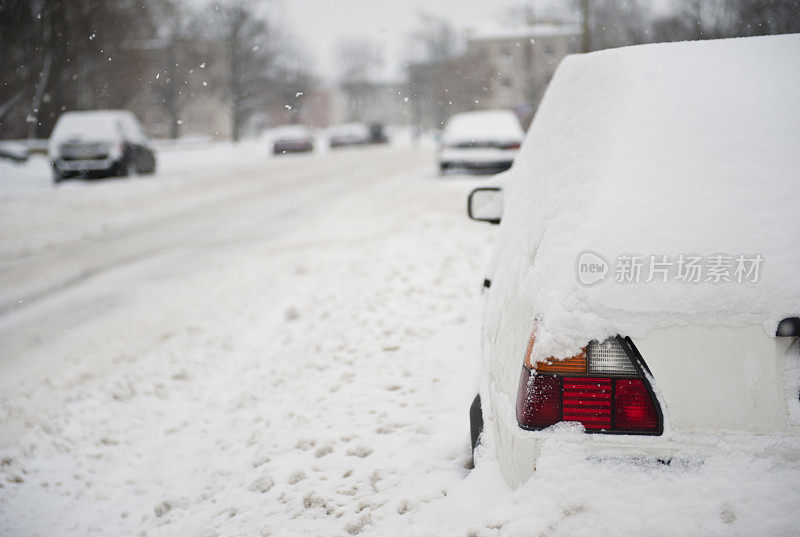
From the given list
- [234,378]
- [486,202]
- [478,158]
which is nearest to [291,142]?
[478,158]

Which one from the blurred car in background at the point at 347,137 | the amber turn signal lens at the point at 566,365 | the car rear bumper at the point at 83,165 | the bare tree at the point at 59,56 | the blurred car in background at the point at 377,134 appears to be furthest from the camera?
the blurred car in background at the point at 377,134

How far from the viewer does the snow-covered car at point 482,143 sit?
15955 millimetres

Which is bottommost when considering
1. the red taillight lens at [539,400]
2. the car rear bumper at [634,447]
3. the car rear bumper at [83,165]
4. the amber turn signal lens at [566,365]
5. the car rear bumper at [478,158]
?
the car rear bumper at [634,447]

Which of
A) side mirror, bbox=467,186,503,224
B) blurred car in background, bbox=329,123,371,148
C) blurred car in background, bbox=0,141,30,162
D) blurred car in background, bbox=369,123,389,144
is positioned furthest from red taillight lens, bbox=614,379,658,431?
blurred car in background, bbox=369,123,389,144

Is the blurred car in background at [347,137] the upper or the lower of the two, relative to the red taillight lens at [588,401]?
upper

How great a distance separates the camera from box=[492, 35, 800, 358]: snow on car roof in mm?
1712

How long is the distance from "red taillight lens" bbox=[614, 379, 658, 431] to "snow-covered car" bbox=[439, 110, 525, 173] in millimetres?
14345

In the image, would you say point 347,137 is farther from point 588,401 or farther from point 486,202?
point 588,401

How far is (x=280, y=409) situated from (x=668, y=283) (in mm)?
2876

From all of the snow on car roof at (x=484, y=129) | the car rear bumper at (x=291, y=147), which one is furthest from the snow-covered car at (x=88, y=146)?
the car rear bumper at (x=291, y=147)

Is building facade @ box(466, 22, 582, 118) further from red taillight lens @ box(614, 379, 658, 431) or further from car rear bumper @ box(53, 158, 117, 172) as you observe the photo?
red taillight lens @ box(614, 379, 658, 431)

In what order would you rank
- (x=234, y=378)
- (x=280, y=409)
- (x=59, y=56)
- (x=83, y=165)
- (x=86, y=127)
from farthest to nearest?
1. (x=59, y=56)
2. (x=86, y=127)
3. (x=83, y=165)
4. (x=234, y=378)
5. (x=280, y=409)

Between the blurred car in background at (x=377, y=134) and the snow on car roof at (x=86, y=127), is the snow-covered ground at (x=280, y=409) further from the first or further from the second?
the blurred car in background at (x=377, y=134)

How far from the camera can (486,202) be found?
3.65m
